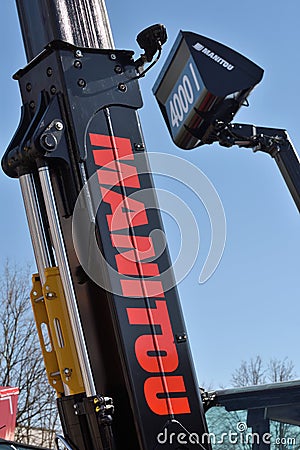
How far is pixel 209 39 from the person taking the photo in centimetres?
322

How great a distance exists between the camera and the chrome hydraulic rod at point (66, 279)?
11.2 ft

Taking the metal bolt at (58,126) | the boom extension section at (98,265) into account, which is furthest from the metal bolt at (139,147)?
the metal bolt at (58,126)

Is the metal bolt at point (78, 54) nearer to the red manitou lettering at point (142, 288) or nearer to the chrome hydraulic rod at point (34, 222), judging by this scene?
the chrome hydraulic rod at point (34, 222)

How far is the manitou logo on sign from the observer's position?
3.50 m

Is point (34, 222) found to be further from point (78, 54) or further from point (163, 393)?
point (163, 393)

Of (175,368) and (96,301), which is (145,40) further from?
(175,368)

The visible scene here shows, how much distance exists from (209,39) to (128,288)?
1045 mm

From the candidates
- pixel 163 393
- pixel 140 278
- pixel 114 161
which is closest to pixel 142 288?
pixel 140 278

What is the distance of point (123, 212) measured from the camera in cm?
363

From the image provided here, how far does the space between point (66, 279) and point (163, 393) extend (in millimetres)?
603

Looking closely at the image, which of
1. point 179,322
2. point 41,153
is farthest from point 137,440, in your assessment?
point 41,153

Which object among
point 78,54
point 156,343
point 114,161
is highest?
point 78,54

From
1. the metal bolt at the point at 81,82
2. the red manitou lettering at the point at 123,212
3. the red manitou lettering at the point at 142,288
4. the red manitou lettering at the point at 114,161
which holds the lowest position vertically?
the red manitou lettering at the point at 142,288

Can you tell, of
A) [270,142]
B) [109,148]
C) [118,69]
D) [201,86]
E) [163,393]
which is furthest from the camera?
[118,69]
